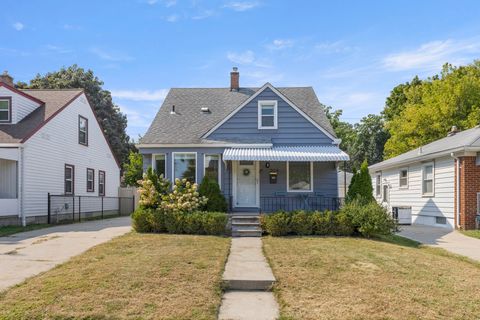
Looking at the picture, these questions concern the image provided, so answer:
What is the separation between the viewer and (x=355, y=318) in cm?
523

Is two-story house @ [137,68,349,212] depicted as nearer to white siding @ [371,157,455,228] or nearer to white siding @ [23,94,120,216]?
white siding @ [371,157,455,228]

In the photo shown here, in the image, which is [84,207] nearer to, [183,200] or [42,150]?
[42,150]

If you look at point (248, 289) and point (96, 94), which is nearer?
point (248, 289)

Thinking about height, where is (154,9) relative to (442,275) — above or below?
above

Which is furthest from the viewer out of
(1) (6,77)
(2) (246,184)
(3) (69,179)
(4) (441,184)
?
(1) (6,77)

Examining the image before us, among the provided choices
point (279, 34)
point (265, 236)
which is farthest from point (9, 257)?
point (279, 34)

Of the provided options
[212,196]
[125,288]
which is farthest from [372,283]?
[212,196]

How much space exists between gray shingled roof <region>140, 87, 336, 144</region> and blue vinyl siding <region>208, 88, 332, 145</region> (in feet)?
2.34

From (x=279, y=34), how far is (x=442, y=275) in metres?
11.9

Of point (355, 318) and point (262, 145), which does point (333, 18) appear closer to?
point (262, 145)

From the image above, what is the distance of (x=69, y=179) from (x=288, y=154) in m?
12.4

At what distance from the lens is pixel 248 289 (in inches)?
270

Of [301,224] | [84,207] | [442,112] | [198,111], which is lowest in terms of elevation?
[84,207]

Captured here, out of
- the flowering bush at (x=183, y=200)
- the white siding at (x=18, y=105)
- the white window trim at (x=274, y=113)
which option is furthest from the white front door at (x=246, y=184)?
the white siding at (x=18, y=105)
